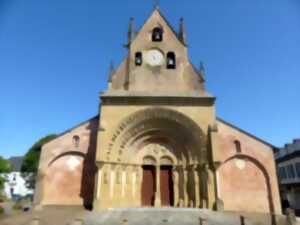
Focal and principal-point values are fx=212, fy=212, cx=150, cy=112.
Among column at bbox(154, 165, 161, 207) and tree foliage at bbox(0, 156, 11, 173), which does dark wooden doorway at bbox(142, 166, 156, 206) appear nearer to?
column at bbox(154, 165, 161, 207)

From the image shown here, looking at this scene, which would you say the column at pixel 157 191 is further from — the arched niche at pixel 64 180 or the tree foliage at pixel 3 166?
the tree foliage at pixel 3 166

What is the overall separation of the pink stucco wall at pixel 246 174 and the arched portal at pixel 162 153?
2.03 meters

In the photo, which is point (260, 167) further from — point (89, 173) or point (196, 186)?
point (89, 173)

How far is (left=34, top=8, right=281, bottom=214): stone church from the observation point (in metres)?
15.0

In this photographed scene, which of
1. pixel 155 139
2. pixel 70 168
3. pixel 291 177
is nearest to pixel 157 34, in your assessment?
pixel 155 139

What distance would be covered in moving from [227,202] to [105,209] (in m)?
8.63

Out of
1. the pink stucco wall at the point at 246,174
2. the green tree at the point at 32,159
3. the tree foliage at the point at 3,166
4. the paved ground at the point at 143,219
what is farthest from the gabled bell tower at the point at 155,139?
Result: the green tree at the point at 32,159

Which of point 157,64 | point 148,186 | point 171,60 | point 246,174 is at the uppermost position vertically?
point 171,60

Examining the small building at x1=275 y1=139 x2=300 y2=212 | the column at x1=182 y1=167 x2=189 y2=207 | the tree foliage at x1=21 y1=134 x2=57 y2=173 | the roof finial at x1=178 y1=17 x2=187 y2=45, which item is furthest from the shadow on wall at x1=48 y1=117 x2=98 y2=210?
the small building at x1=275 y1=139 x2=300 y2=212

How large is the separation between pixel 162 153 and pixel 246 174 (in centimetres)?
654

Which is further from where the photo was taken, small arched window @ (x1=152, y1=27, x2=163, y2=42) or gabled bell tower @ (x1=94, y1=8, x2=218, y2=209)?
small arched window @ (x1=152, y1=27, x2=163, y2=42)

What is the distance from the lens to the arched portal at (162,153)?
15.3m

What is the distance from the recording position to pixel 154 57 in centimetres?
1877

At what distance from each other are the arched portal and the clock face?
4.77m
